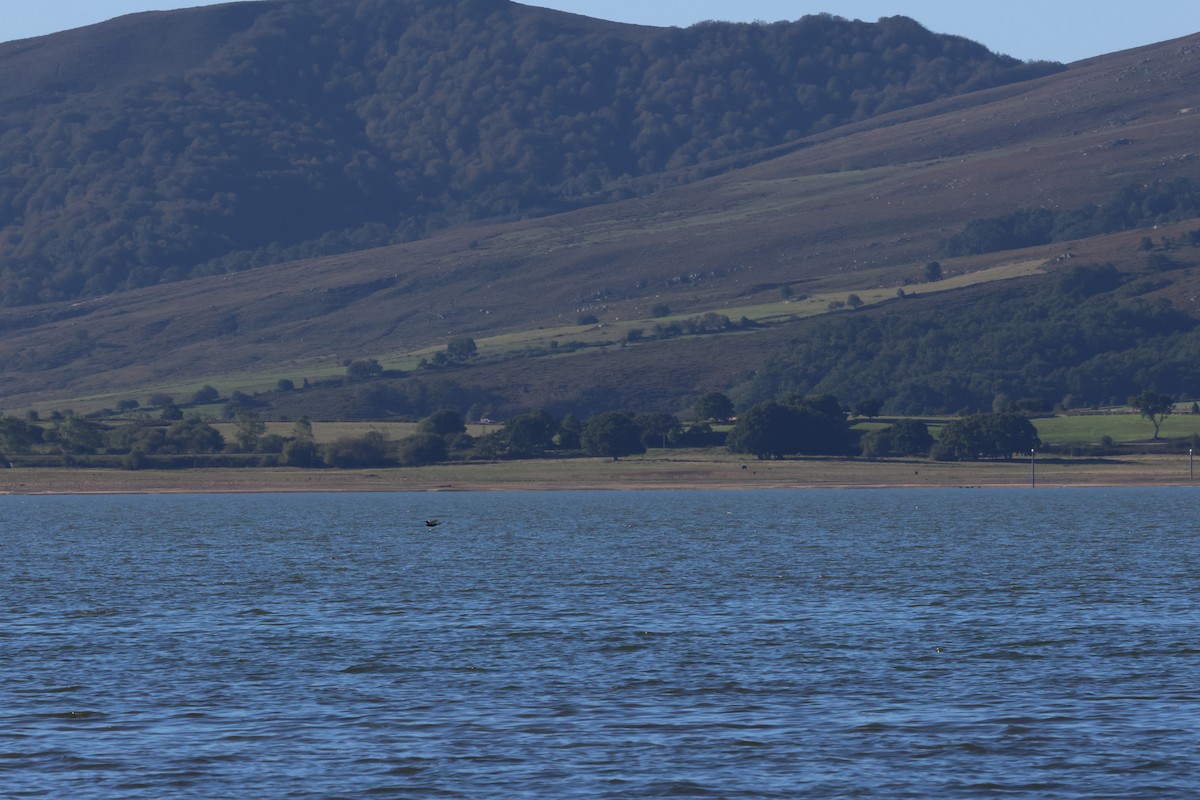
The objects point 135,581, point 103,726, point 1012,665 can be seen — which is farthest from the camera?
point 135,581

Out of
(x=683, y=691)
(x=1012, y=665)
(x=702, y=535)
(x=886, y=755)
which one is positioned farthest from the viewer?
(x=702, y=535)

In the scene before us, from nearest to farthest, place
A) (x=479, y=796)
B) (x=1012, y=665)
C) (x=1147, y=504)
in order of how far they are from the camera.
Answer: (x=479, y=796), (x=1012, y=665), (x=1147, y=504)

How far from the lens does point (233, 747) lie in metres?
36.9

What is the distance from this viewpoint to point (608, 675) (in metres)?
46.2

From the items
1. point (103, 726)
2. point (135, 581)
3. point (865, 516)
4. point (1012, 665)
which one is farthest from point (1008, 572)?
point (865, 516)

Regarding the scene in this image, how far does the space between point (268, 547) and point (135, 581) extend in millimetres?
28397

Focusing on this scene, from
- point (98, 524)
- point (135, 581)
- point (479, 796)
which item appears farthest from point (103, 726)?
point (98, 524)

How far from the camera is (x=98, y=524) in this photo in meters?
145

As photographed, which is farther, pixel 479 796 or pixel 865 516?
pixel 865 516

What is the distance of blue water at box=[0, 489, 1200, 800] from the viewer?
34031mm

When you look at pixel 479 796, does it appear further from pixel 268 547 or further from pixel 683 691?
pixel 268 547

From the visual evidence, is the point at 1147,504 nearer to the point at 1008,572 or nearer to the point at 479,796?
the point at 1008,572

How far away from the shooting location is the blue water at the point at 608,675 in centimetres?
3403

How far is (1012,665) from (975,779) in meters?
14.8
